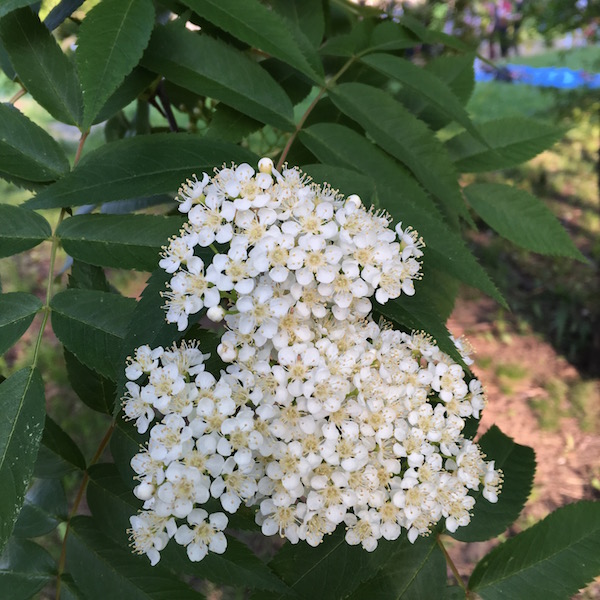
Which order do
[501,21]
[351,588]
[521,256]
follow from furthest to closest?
[501,21] < [521,256] < [351,588]

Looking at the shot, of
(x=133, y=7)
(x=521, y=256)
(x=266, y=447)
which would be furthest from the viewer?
(x=521, y=256)

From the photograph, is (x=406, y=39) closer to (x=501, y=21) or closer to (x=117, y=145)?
(x=117, y=145)

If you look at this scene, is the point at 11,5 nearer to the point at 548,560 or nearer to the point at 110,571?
the point at 110,571

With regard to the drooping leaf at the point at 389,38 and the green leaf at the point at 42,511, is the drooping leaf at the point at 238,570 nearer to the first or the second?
the green leaf at the point at 42,511

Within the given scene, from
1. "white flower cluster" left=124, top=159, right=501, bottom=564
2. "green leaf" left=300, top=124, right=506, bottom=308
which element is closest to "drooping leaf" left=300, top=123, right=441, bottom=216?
"green leaf" left=300, top=124, right=506, bottom=308

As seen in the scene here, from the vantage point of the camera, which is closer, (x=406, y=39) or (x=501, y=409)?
(x=406, y=39)

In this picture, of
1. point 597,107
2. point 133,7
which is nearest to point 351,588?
point 133,7
